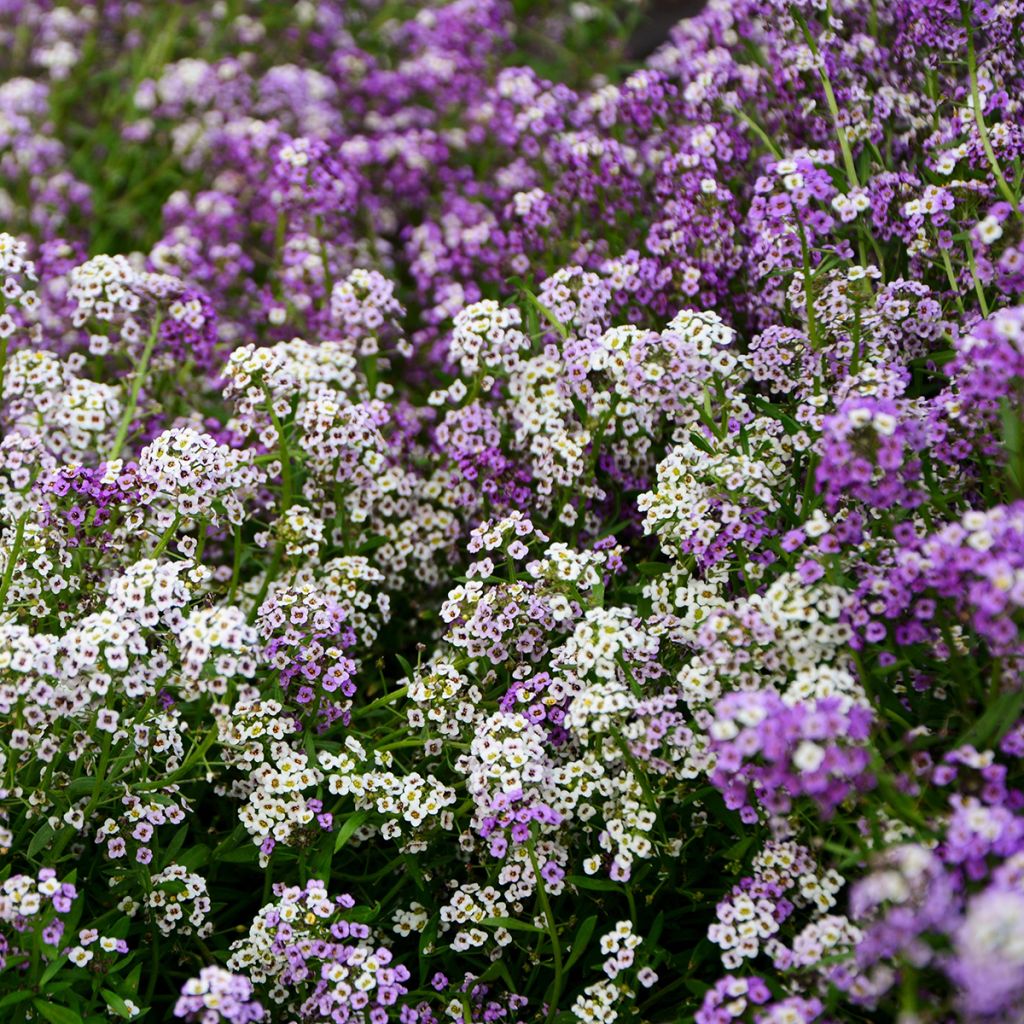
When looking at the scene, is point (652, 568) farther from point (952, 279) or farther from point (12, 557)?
point (12, 557)

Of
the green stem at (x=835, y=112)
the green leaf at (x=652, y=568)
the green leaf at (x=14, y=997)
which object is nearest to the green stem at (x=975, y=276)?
the green stem at (x=835, y=112)

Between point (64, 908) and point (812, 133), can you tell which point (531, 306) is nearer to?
point (812, 133)

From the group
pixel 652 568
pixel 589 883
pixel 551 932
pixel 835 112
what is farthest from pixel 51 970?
pixel 835 112

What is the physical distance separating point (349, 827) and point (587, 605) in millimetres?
927

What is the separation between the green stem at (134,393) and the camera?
4.15 meters

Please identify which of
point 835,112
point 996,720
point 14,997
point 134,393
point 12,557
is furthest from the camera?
point 134,393

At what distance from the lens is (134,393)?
431 centimetres

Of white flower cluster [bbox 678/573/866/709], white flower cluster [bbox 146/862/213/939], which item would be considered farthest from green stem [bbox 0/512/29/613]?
white flower cluster [bbox 678/573/866/709]

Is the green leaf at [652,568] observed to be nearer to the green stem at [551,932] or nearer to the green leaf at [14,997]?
the green stem at [551,932]

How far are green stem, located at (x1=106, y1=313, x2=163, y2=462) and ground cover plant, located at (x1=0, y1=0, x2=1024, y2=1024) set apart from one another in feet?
0.12

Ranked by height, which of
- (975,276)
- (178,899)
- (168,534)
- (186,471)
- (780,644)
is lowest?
(178,899)

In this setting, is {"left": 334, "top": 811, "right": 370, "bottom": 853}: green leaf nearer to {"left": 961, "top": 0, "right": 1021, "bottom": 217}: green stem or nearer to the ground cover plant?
the ground cover plant

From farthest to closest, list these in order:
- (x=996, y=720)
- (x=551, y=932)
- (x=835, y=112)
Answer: (x=835, y=112), (x=551, y=932), (x=996, y=720)

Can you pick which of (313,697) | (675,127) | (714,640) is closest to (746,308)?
(675,127)
